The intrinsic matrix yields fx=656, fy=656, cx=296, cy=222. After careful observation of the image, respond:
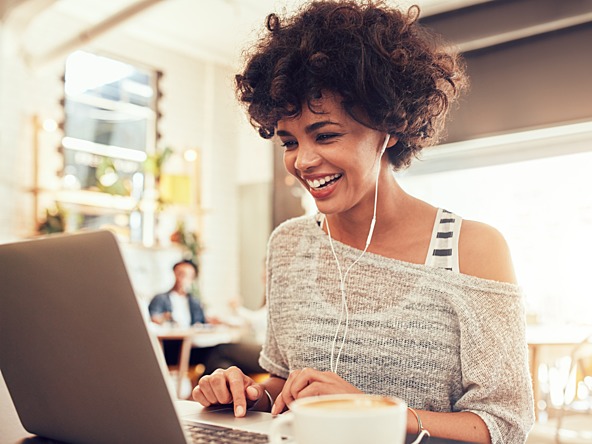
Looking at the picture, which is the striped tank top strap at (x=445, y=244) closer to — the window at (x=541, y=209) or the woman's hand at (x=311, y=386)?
the woman's hand at (x=311, y=386)

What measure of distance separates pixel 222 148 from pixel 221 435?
23.9 ft

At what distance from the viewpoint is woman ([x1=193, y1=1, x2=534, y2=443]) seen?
108 cm

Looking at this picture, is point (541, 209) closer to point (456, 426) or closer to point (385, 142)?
point (385, 142)

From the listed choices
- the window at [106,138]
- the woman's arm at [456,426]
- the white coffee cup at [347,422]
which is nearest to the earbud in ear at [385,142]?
the woman's arm at [456,426]

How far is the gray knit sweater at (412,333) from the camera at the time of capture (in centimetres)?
106

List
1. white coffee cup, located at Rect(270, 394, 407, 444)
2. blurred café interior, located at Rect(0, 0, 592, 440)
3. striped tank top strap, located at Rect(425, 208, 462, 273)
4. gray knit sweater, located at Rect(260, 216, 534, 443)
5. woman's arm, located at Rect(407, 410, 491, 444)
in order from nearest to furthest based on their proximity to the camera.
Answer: white coffee cup, located at Rect(270, 394, 407, 444) < woman's arm, located at Rect(407, 410, 491, 444) < gray knit sweater, located at Rect(260, 216, 534, 443) < striped tank top strap, located at Rect(425, 208, 462, 273) < blurred café interior, located at Rect(0, 0, 592, 440)

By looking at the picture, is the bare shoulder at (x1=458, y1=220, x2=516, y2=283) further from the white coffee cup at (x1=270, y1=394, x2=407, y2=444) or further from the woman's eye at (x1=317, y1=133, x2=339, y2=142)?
the white coffee cup at (x1=270, y1=394, x2=407, y2=444)

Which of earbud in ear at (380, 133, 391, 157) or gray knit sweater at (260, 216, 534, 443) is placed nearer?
gray knit sweater at (260, 216, 534, 443)

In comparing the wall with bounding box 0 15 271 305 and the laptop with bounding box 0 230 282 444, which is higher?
the wall with bounding box 0 15 271 305

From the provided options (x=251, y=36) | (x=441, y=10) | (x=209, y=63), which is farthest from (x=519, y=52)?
(x=209, y=63)

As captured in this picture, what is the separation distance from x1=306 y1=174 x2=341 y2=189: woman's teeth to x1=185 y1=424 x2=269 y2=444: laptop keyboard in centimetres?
49

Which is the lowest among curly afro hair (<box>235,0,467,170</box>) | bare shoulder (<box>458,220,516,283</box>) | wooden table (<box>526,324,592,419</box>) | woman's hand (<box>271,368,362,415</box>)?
wooden table (<box>526,324,592,419</box>)

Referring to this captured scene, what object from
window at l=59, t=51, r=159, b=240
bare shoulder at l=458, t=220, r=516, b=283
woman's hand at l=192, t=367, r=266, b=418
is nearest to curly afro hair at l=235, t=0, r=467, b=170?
bare shoulder at l=458, t=220, r=516, b=283

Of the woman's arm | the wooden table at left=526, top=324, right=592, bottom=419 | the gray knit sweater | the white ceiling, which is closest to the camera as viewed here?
the woman's arm
